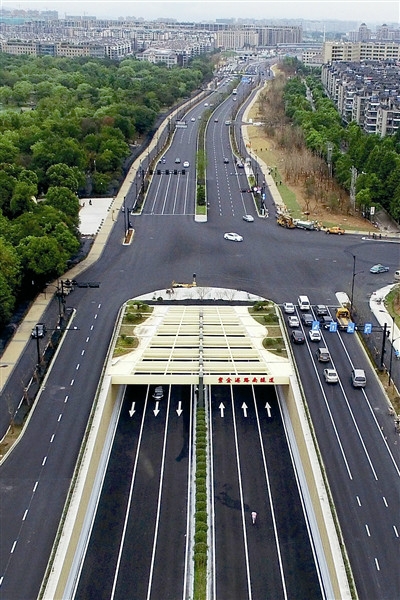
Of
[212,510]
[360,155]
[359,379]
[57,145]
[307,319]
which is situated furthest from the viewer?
[360,155]

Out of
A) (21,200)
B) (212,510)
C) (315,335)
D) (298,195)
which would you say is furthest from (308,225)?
(212,510)

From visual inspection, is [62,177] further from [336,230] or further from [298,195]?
[336,230]

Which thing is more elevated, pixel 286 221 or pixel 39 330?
pixel 286 221

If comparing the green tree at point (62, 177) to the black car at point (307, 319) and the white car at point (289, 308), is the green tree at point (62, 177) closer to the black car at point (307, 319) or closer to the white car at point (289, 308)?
the white car at point (289, 308)

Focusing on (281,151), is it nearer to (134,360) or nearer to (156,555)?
(134,360)

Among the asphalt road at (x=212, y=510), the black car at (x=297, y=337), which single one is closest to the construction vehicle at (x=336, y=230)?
the black car at (x=297, y=337)
